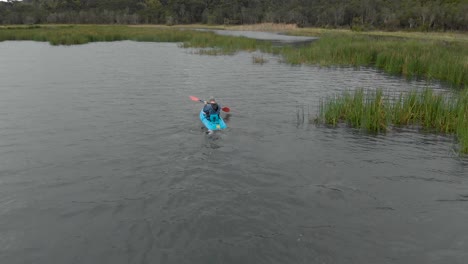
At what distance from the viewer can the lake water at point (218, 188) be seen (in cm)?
805

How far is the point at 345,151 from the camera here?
13938mm

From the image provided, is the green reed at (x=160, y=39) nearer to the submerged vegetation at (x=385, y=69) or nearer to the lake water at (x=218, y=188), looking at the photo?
the submerged vegetation at (x=385, y=69)

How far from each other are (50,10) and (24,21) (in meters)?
47.3

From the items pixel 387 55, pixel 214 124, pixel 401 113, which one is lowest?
pixel 214 124

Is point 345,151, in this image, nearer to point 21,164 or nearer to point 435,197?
point 435,197

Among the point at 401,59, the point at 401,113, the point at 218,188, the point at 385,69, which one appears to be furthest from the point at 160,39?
the point at 218,188

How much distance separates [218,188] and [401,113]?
10824 mm

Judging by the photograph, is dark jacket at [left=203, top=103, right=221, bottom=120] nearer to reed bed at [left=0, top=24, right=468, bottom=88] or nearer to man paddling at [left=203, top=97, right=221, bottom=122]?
man paddling at [left=203, top=97, right=221, bottom=122]

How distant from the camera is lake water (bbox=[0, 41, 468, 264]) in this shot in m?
8.05

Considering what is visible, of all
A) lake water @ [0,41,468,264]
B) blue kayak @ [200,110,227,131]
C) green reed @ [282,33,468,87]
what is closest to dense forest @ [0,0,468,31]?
green reed @ [282,33,468,87]

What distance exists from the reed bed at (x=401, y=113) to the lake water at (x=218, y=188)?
840 mm

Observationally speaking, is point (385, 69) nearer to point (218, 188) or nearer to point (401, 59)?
point (401, 59)

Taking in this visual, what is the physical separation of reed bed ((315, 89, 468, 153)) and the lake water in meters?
0.84

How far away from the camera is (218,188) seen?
10703mm
